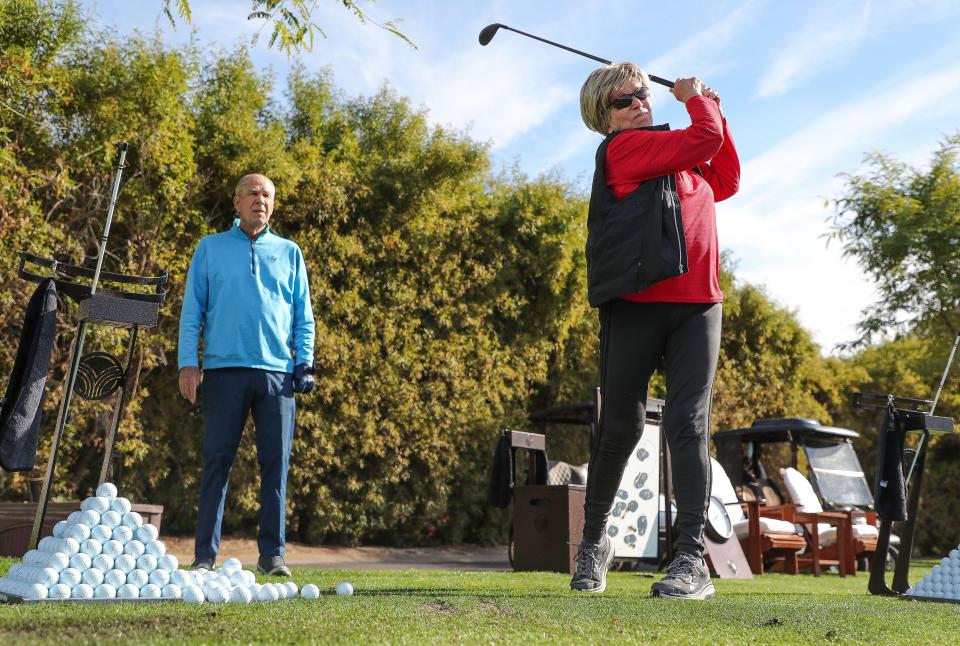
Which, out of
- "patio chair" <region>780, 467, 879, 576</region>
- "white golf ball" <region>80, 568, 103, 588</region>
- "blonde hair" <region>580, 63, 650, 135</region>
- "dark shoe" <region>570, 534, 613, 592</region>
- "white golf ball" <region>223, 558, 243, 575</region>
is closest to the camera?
"white golf ball" <region>80, 568, 103, 588</region>

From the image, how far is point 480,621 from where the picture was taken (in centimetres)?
220

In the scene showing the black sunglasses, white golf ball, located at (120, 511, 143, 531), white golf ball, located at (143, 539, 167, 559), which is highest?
the black sunglasses

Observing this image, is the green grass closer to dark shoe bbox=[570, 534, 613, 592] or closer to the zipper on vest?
dark shoe bbox=[570, 534, 613, 592]

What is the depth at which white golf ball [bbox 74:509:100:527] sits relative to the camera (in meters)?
2.59

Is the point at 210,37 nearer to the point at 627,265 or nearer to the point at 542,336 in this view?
the point at 542,336

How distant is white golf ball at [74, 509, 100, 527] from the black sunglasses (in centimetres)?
229

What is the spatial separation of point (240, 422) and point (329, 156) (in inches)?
189

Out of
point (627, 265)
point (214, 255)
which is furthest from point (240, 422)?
point (627, 265)

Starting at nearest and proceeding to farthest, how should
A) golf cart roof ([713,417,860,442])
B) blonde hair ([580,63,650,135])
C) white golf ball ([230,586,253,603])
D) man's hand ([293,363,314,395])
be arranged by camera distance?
white golf ball ([230,586,253,603]) → blonde hair ([580,63,650,135]) → man's hand ([293,363,314,395]) → golf cart roof ([713,417,860,442])

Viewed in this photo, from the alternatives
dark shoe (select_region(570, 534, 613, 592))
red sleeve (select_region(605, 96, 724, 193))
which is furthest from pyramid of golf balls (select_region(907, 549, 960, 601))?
red sleeve (select_region(605, 96, 724, 193))

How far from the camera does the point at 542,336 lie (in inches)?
389

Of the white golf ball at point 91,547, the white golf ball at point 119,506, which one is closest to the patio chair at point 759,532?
the white golf ball at point 119,506

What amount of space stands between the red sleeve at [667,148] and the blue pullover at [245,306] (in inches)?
64.9

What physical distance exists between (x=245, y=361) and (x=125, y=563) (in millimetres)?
1416
